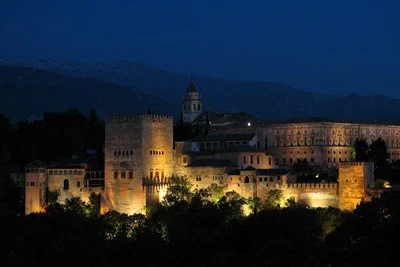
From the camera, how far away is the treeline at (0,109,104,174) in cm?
8025

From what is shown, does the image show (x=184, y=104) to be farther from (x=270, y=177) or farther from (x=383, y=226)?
(x=383, y=226)

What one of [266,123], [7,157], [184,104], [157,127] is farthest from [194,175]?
[184,104]

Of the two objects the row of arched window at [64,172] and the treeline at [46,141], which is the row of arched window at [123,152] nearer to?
the row of arched window at [64,172]

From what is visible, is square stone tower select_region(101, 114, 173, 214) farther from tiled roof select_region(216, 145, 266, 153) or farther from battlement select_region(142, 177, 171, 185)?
tiled roof select_region(216, 145, 266, 153)

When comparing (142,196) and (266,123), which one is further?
(266,123)

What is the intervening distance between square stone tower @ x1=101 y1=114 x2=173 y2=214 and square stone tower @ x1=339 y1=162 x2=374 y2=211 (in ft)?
44.1

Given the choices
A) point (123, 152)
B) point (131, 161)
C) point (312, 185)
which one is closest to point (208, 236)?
point (312, 185)

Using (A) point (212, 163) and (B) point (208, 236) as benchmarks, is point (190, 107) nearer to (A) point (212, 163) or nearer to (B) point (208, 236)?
(A) point (212, 163)

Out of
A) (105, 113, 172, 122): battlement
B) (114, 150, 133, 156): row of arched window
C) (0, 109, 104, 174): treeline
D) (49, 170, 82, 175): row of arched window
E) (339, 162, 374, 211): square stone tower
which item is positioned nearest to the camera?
(339, 162, 374, 211): square stone tower

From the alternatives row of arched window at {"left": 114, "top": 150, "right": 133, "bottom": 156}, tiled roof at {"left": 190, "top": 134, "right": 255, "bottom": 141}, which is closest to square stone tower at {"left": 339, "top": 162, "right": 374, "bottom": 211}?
row of arched window at {"left": 114, "top": 150, "right": 133, "bottom": 156}

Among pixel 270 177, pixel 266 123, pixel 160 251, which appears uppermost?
pixel 266 123

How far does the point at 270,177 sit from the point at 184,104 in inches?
2333

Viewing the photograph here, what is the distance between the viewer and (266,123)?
92812 mm

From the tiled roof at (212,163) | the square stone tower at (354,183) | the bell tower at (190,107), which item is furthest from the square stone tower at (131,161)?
the bell tower at (190,107)
